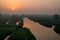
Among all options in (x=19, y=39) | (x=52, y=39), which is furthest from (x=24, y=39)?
(x=52, y=39)

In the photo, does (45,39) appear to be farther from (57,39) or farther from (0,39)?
(0,39)

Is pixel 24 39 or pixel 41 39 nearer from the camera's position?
pixel 24 39

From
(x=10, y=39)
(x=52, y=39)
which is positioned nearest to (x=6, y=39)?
(x=10, y=39)

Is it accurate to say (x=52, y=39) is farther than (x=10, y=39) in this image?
Yes

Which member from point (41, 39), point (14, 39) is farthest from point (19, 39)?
point (41, 39)

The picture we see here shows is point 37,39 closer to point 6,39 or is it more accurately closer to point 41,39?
point 41,39

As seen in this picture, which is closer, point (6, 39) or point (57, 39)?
point (6, 39)

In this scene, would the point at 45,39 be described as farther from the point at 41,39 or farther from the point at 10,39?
the point at 10,39
